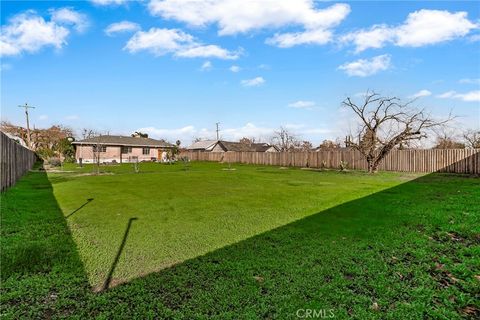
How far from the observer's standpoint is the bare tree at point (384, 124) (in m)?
20.1

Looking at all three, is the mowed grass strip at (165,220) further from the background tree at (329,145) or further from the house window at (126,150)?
the background tree at (329,145)

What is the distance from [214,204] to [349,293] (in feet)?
16.4

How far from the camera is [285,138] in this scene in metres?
52.1

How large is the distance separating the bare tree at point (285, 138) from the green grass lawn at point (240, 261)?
44715mm

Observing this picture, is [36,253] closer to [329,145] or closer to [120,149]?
[120,149]

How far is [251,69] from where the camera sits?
2180 cm

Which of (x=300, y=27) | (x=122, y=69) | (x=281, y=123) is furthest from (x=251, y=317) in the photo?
(x=281, y=123)

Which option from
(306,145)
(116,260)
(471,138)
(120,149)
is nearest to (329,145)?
(306,145)

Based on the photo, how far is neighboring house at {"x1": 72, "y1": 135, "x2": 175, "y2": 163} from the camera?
37719 mm

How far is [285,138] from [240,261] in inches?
1935

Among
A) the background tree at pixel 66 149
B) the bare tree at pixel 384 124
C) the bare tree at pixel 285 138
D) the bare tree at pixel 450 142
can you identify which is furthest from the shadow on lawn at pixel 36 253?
the bare tree at pixel 285 138

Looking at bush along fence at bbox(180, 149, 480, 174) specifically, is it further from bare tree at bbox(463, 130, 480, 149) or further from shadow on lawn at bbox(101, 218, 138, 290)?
shadow on lawn at bbox(101, 218, 138, 290)

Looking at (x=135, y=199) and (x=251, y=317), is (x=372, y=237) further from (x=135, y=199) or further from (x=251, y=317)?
(x=135, y=199)

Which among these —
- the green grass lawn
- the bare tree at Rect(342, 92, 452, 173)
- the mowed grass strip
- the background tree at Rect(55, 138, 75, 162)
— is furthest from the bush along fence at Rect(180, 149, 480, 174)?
the background tree at Rect(55, 138, 75, 162)
